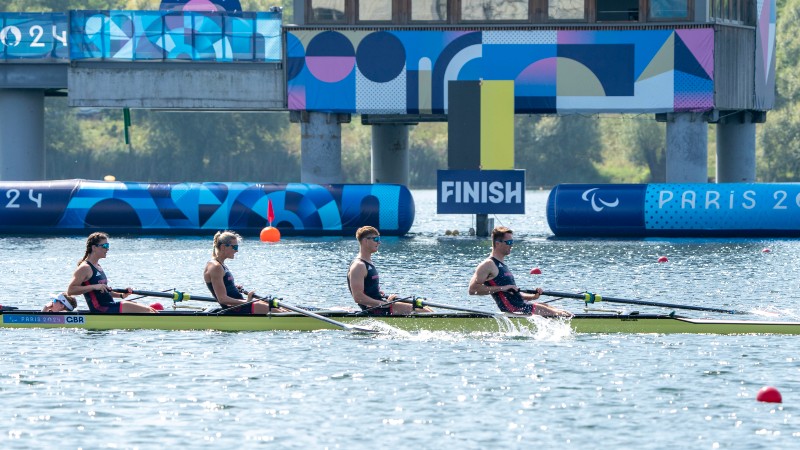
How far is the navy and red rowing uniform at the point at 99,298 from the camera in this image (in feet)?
72.1

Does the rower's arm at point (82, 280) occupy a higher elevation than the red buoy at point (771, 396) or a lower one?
higher

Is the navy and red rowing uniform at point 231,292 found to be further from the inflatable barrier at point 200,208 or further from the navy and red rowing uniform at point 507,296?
the inflatable barrier at point 200,208

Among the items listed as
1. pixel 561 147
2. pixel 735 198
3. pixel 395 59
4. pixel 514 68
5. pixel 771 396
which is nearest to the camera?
pixel 771 396

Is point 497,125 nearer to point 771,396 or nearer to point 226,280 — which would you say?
point 226,280

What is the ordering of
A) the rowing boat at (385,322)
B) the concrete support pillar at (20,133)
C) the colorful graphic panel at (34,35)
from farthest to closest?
the concrete support pillar at (20,133)
the colorful graphic panel at (34,35)
the rowing boat at (385,322)

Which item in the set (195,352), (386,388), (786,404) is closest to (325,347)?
(195,352)

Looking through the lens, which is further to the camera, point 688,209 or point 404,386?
point 688,209

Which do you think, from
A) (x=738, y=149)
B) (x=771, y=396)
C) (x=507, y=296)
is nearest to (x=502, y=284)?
(x=507, y=296)

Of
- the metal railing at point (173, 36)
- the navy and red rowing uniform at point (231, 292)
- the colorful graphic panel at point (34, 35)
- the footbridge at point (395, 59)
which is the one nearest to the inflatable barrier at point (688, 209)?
the footbridge at point (395, 59)

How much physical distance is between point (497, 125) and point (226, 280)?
22.0 meters

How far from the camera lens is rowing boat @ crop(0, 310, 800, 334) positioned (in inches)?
853

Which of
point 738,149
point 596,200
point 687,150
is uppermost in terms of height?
point 738,149

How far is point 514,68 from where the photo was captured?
44.3 metres

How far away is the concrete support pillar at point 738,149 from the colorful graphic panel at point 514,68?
573 cm
